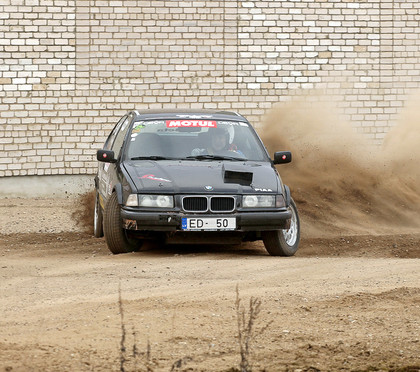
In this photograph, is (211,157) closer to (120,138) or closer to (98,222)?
(120,138)

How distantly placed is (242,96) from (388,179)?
3007 mm

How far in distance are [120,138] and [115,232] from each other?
72.1 inches

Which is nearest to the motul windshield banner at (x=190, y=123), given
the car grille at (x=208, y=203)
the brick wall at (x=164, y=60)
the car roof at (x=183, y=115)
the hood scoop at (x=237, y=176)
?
the car roof at (x=183, y=115)

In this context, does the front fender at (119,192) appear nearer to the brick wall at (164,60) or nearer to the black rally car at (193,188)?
the black rally car at (193,188)

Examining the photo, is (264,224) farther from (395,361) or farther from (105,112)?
(105,112)

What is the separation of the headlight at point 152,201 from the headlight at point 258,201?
0.73 m

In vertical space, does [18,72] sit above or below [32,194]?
above

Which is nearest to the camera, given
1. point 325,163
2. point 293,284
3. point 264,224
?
point 293,284

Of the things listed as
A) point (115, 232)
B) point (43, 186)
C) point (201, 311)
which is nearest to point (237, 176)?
point (115, 232)

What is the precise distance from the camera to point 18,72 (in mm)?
16953

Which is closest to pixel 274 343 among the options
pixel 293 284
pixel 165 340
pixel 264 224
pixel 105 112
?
pixel 165 340

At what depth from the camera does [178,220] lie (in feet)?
31.7

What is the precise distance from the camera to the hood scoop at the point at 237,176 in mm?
10000

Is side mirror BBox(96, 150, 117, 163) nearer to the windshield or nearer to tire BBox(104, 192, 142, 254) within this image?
the windshield
